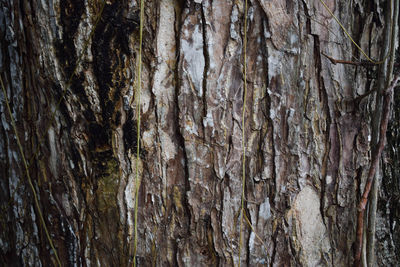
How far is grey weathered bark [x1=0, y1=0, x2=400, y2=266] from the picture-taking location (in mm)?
830

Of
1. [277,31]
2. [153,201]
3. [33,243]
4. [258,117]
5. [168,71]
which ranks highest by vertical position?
[277,31]

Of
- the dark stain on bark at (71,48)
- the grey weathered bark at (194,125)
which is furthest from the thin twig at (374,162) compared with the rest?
the dark stain on bark at (71,48)

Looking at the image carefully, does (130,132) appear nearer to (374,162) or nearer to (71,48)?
(71,48)

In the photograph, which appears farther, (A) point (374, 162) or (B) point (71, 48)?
(A) point (374, 162)

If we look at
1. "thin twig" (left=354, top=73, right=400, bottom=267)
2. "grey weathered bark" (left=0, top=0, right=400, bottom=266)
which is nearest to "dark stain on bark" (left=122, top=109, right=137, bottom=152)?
"grey weathered bark" (left=0, top=0, right=400, bottom=266)

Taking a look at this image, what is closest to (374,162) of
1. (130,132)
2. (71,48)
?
(130,132)

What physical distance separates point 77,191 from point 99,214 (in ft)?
0.30

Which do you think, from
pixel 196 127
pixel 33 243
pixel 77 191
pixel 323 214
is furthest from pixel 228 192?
pixel 33 243

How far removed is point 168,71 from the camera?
841 millimetres

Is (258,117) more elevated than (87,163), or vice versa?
(258,117)

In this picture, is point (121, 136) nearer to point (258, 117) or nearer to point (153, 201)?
point (153, 201)

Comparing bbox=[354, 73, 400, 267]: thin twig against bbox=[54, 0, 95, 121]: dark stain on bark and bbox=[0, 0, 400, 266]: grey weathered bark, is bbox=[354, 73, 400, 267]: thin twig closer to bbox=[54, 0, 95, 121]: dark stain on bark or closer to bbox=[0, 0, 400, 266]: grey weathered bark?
bbox=[0, 0, 400, 266]: grey weathered bark

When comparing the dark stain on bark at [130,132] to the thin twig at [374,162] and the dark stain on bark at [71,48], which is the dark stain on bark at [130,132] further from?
the thin twig at [374,162]

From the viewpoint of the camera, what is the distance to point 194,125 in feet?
2.78
